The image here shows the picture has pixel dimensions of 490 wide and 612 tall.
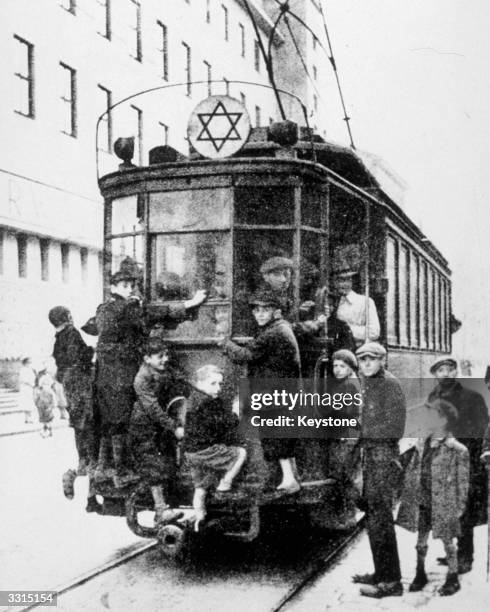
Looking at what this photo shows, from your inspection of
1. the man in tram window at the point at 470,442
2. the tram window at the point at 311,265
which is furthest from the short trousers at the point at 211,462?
the man in tram window at the point at 470,442

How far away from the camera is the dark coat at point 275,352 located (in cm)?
466

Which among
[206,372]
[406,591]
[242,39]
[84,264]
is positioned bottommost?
[406,591]

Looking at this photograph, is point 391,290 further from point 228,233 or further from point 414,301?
point 228,233

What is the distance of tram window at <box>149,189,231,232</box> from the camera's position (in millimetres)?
5008

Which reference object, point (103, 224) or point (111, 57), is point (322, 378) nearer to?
point (103, 224)

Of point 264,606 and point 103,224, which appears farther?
point 103,224

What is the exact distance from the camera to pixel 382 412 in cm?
448

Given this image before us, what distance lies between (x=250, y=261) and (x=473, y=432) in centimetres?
163

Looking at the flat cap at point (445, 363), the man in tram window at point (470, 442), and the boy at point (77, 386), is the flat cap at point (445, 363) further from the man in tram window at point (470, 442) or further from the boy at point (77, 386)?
the boy at point (77, 386)

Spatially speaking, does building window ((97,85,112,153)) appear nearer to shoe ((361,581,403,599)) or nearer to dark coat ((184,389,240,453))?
dark coat ((184,389,240,453))

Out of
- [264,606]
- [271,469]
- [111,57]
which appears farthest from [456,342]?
[111,57]

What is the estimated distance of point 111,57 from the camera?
549 cm

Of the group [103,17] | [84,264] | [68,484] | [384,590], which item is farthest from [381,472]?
[103,17]

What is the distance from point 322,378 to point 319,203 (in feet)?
3.62
